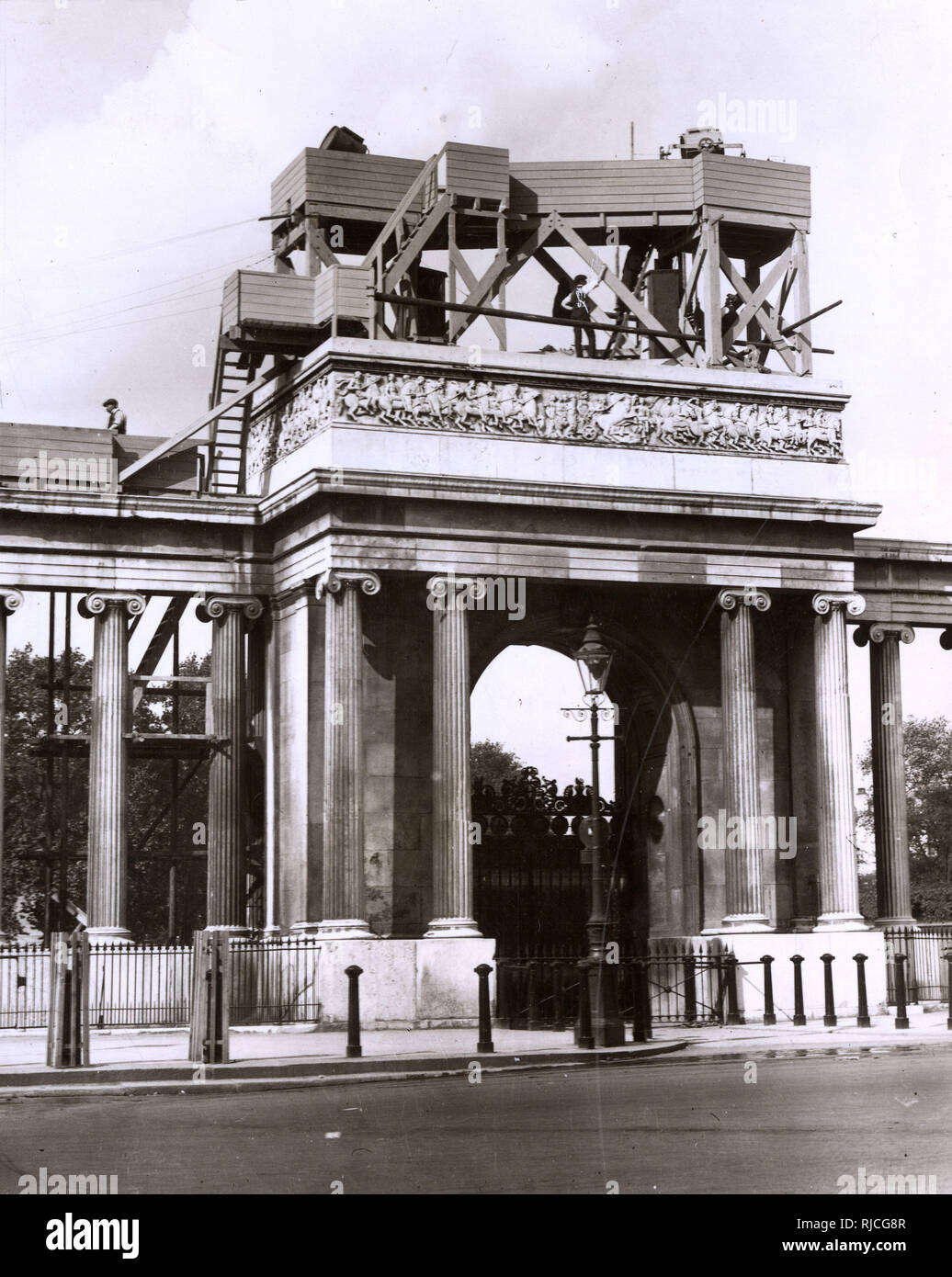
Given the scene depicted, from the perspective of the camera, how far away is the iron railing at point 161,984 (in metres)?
34.0

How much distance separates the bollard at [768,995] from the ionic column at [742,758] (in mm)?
3680

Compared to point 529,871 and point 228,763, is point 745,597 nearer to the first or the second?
point 529,871

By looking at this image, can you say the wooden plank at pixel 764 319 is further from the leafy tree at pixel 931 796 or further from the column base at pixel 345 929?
the leafy tree at pixel 931 796

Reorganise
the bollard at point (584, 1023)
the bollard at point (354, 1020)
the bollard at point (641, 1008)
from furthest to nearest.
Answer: the bollard at point (641, 1008), the bollard at point (584, 1023), the bollard at point (354, 1020)

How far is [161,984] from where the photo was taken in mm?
35375

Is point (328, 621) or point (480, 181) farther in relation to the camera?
point (480, 181)

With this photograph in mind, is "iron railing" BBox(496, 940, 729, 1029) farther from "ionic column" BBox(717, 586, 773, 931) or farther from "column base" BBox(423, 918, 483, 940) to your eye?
"ionic column" BBox(717, 586, 773, 931)

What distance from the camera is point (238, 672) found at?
125 feet

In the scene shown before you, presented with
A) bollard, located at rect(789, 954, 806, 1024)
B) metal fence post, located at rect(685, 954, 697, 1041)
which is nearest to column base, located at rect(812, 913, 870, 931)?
metal fence post, located at rect(685, 954, 697, 1041)

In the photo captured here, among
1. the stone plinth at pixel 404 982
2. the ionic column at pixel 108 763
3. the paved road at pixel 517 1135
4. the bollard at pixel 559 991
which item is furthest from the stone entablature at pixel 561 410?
the paved road at pixel 517 1135

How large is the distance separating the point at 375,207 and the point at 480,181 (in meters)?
2.85

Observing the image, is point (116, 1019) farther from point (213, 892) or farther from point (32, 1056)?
point (32, 1056)

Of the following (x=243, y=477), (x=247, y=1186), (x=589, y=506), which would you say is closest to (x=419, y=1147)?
(x=247, y=1186)

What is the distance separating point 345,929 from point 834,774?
33.6ft
